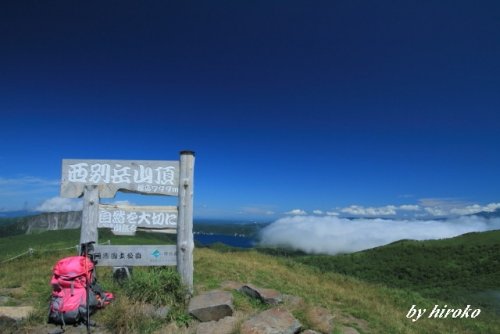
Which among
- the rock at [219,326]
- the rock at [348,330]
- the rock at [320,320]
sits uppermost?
the rock at [219,326]

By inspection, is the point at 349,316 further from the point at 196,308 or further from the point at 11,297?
the point at 11,297

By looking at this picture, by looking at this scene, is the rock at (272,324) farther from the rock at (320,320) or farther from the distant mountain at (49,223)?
the distant mountain at (49,223)

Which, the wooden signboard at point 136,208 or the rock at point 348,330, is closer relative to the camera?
the rock at point 348,330

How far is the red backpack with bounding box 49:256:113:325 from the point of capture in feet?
23.1

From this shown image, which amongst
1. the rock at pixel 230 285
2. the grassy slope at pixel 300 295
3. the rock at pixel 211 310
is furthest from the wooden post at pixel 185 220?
the rock at pixel 211 310

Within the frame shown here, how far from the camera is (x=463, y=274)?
A: 58562 mm

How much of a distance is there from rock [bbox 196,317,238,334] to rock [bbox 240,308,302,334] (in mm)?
292

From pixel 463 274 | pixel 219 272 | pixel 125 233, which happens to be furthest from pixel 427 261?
pixel 125 233

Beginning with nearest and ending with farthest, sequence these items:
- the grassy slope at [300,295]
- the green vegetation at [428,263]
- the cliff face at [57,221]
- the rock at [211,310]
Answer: the rock at [211,310] < the grassy slope at [300,295] < the green vegetation at [428,263] < the cliff face at [57,221]

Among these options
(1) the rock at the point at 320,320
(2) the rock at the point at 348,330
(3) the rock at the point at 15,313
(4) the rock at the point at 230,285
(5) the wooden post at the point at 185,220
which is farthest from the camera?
(4) the rock at the point at 230,285

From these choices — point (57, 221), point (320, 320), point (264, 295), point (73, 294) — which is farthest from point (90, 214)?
point (57, 221)

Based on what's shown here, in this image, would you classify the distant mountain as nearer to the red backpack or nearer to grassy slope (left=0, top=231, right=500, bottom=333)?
grassy slope (left=0, top=231, right=500, bottom=333)

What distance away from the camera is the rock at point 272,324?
657cm

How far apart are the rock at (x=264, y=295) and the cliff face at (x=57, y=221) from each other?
101m
